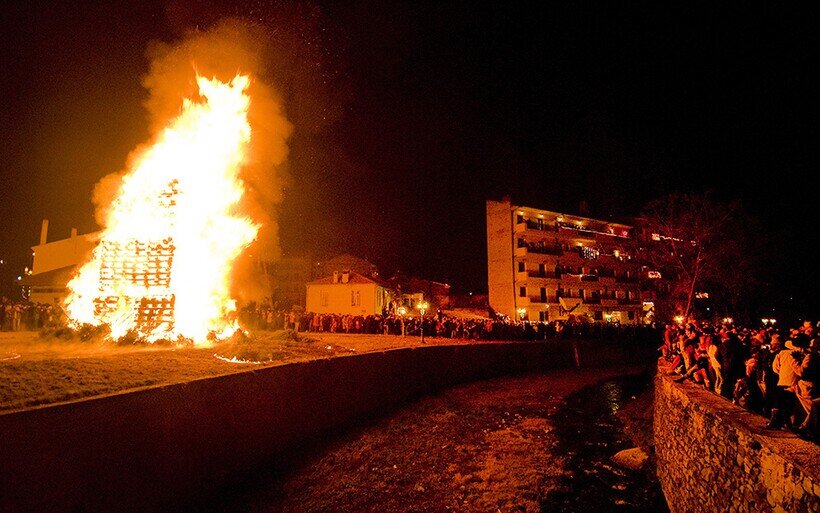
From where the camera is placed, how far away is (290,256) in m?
67.7

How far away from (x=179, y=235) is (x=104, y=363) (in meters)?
9.51

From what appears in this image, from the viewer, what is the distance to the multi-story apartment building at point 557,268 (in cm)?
5403

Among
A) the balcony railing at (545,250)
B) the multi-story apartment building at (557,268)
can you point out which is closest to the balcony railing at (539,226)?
the multi-story apartment building at (557,268)

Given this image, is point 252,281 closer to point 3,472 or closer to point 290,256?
point 290,256

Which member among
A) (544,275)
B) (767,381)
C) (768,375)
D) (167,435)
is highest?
(544,275)

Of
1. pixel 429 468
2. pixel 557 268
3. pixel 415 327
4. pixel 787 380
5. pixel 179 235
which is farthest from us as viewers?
pixel 557 268

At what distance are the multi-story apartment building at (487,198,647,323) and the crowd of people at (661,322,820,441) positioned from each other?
4063cm

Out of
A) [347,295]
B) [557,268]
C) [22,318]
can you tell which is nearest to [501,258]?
[557,268]

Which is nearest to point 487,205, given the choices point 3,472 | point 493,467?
point 493,467

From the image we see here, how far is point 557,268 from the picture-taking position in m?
55.8

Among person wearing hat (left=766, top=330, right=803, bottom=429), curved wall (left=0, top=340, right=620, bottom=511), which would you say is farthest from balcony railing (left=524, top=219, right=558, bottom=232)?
person wearing hat (left=766, top=330, right=803, bottom=429)

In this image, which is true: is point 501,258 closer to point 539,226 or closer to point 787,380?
point 539,226

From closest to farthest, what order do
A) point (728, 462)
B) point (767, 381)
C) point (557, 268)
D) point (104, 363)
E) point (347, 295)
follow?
point (728, 462) < point (767, 381) < point (104, 363) < point (347, 295) < point (557, 268)

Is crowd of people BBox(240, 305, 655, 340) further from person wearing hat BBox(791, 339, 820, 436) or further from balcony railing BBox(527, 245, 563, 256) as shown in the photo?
person wearing hat BBox(791, 339, 820, 436)
